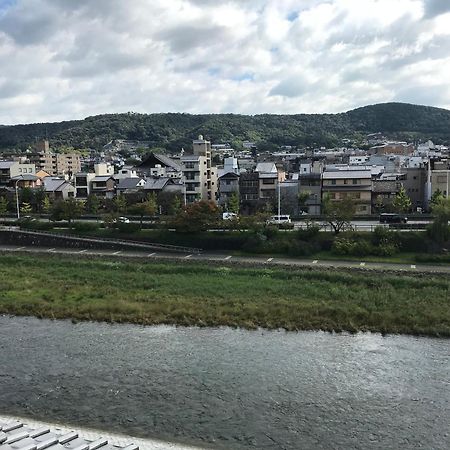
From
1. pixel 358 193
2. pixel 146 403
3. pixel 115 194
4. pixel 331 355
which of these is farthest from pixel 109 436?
pixel 115 194

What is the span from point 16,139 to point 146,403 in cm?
14563

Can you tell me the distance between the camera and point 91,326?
18781 mm

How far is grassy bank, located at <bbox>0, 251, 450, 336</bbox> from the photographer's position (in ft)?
60.8

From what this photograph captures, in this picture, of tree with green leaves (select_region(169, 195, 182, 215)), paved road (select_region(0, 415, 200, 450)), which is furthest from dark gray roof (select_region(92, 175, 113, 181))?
paved road (select_region(0, 415, 200, 450))

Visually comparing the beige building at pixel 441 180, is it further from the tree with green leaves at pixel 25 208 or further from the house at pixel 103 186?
the tree with green leaves at pixel 25 208

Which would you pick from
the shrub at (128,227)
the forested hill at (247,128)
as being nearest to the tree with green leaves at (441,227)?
the shrub at (128,227)

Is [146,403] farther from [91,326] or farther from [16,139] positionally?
[16,139]

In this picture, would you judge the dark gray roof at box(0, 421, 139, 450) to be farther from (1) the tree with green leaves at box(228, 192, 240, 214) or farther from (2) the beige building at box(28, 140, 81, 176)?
(2) the beige building at box(28, 140, 81, 176)

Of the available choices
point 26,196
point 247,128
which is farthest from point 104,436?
point 247,128

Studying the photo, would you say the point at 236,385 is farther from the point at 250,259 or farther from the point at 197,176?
the point at 197,176

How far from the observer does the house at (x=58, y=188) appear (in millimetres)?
48675

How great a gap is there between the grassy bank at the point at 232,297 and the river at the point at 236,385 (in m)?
0.94

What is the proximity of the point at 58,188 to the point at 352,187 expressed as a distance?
90.9 ft

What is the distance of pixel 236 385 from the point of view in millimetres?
13695
